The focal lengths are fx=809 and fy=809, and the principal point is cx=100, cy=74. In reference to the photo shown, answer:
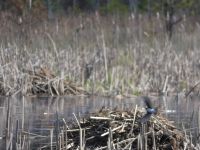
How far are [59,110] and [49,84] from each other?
2734 millimetres

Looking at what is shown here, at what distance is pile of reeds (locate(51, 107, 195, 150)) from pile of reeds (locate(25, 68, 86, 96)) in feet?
21.7

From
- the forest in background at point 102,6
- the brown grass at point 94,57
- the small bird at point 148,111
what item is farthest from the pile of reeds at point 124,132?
the forest in background at point 102,6

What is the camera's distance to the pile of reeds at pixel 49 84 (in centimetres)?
1542

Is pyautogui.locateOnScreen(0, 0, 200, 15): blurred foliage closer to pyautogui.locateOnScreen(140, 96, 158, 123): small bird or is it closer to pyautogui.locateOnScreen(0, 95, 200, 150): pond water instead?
pyautogui.locateOnScreen(0, 95, 200, 150): pond water

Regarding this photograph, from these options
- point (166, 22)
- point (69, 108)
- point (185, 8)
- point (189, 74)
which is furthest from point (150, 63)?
point (185, 8)

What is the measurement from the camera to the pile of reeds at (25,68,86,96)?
50.6 ft

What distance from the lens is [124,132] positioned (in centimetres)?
857

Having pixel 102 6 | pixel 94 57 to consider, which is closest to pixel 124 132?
pixel 94 57

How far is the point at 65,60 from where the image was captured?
637 inches

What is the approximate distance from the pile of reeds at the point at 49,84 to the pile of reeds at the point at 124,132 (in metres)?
6.60

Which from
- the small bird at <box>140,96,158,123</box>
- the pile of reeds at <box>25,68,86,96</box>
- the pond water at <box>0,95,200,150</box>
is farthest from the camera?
the pile of reeds at <box>25,68,86,96</box>

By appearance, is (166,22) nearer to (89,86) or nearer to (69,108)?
(89,86)

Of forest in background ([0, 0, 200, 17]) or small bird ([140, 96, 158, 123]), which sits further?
forest in background ([0, 0, 200, 17])

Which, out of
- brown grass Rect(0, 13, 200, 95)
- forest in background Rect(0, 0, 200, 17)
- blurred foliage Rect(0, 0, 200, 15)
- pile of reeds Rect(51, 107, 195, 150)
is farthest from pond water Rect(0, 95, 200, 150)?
blurred foliage Rect(0, 0, 200, 15)
